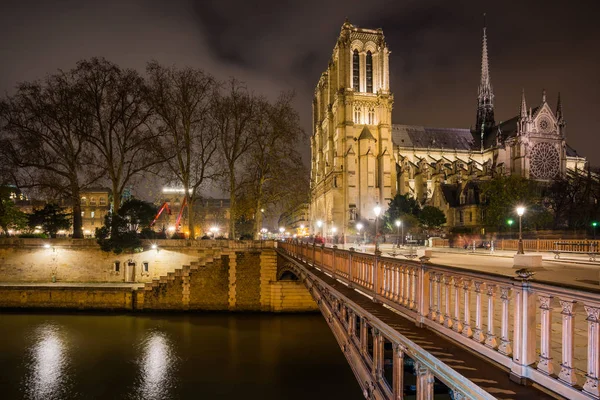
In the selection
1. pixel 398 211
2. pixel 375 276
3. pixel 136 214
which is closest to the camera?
pixel 375 276

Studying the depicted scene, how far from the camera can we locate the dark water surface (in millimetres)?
16422

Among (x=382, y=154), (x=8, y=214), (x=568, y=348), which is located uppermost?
(x=382, y=154)

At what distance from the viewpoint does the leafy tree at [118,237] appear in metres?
31.6

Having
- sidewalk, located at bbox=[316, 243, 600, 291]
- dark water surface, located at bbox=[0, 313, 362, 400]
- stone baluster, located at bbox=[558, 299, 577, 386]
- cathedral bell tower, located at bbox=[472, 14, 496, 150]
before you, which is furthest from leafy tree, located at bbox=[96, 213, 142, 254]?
cathedral bell tower, located at bbox=[472, 14, 496, 150]

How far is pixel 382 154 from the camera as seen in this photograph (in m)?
69.9

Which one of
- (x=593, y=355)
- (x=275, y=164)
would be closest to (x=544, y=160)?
(x=275, y=164)

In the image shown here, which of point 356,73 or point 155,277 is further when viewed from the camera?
point 356,73

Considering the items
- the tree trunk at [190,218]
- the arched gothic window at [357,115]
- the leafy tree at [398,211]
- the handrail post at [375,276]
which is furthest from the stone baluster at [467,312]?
the arched gothic window at [357,115]

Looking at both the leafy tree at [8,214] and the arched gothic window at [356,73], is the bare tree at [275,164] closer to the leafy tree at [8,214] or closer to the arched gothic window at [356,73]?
the leafy tree at [8,214]

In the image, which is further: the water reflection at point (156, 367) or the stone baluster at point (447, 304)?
the water reflection at point (156, 367)

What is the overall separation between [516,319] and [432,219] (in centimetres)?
5887

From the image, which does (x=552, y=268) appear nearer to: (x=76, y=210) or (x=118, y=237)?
(x=118, y=237)

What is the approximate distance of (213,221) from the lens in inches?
3595

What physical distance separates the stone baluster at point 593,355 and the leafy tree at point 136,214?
33.0 meters
